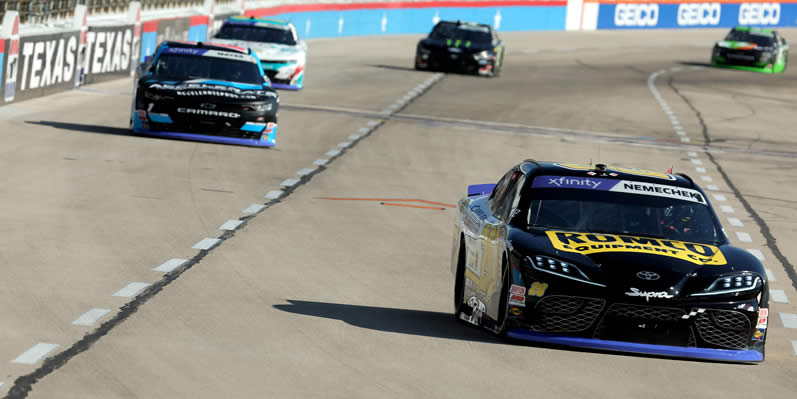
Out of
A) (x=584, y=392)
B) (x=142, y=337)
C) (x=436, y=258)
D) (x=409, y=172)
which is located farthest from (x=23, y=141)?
(x=584, y=392)

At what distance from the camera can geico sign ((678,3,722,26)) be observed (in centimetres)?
8731

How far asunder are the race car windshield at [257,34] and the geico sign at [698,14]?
5308cm

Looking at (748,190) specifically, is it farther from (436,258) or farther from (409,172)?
(436,258)

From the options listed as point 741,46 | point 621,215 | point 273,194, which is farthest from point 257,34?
point 621,215

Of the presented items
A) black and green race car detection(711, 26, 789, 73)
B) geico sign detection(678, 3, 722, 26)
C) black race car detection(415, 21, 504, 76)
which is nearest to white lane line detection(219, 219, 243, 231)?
black race car detection(415, 21, 504, 76)

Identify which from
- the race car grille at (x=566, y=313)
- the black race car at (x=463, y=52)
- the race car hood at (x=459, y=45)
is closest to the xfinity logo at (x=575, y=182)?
the race car grille at (x=566, y=313)

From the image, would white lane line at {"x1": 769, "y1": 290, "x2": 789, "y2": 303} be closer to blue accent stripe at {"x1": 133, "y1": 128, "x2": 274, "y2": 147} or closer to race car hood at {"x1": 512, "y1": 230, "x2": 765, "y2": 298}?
race car hood at {"x1": 512, "y1": 230, "x2": 765, "y2": 298}

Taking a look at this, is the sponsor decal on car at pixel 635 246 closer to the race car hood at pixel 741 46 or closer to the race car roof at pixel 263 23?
the race car roof at pixel 263 23

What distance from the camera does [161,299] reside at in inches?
431

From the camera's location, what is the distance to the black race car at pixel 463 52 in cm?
4528

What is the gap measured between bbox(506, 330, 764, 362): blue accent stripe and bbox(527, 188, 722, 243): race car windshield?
97 centimetres

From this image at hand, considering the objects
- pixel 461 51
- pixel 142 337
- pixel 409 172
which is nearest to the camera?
pixel 142 337

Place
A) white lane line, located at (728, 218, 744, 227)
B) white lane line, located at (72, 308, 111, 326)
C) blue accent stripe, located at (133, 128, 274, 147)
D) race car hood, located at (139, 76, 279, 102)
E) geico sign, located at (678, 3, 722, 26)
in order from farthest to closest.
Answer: geico sign, located at (678, 3, 722, 26)
blue accent stripe, located at (133, 128, 274, 147)
race car hood, located at (139, 76, 279, 102)
white lane line, located at (728, 218, 744, 227)
white lane line, located at (72, 308, 111, 326)

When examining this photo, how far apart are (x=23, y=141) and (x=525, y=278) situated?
13.1 meters
